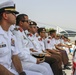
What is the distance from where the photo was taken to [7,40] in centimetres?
243

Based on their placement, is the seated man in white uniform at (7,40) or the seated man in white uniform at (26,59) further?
the seated man in white uniform at (26,59)

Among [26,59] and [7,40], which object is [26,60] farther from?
[7,40]

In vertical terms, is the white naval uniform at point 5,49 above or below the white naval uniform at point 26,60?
above

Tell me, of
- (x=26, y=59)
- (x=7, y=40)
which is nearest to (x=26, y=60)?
(x=26, y=59)

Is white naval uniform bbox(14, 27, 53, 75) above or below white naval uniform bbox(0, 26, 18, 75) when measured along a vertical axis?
below

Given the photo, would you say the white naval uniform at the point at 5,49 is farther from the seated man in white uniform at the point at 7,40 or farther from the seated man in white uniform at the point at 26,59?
the seated man in white uniform at the point at 26,59

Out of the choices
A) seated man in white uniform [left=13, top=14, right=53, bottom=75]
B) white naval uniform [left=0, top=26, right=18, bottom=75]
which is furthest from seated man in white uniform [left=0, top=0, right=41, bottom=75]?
seated man in white uniform [left=13, top=14, right=53, bottom=75]

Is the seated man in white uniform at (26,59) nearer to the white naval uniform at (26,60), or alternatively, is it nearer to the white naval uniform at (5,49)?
the white naval uniform at (26,60)

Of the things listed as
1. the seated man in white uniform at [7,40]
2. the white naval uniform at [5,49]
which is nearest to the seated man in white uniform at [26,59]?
the seated man in white uniform at [7,40]

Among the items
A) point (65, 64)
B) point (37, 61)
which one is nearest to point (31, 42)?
point (37, 61)

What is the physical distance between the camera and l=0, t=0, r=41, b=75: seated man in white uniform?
93.3 inches

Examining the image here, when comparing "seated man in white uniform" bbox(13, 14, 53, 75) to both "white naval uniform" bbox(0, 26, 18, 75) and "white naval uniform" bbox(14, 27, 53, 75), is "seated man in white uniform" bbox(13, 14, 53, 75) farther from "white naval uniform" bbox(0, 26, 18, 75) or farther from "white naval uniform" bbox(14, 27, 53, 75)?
"white naval uniform" bbox(0, 26, 18, 75)

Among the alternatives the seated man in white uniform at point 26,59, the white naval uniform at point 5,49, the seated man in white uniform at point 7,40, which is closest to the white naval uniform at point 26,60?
the seated man in white uniform at point 26,59

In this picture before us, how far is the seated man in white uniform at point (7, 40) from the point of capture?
2369mm
